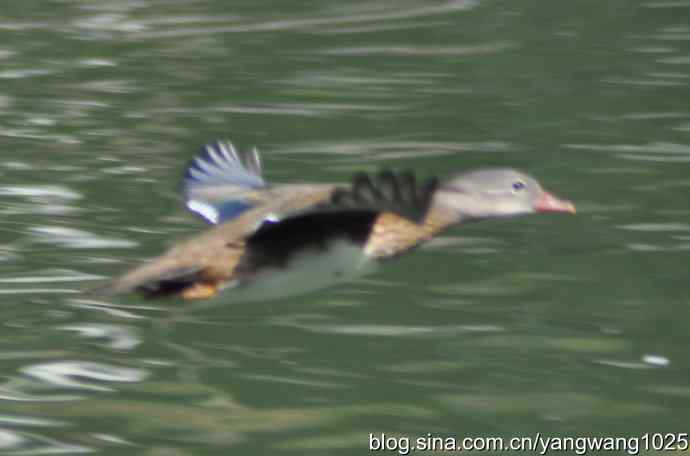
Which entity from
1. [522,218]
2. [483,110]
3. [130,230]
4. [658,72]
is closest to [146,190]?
[130,230]

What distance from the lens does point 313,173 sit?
1029 cm

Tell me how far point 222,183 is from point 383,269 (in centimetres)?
82

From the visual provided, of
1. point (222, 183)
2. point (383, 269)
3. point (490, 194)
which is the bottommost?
point (383, 269)

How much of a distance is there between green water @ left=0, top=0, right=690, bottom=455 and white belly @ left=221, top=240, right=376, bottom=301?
0.21m

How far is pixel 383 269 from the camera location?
8.41m

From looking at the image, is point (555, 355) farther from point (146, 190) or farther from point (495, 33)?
point (495, 33)

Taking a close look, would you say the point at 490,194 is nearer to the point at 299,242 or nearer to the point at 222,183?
the point at 222,183

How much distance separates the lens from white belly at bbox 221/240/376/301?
284 inches

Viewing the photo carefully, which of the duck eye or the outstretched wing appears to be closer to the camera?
the outstretched wing

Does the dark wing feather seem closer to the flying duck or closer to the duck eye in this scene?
the flying duck

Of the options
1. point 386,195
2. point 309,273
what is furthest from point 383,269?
point 386,195

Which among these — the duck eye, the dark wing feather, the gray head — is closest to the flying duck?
the dark wing feather

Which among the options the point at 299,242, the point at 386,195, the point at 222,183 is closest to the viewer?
the point at 386,195

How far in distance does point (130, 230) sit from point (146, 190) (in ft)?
2.98
